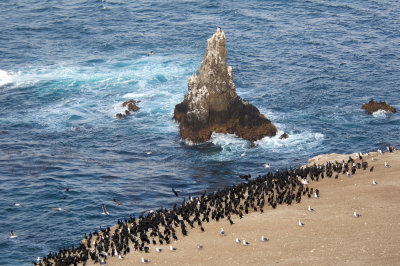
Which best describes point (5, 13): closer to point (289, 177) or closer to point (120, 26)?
point (120, 26)

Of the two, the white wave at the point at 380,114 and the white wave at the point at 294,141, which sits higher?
the white wave at the point at 380,114

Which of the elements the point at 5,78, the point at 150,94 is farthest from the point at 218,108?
the point at 5,78

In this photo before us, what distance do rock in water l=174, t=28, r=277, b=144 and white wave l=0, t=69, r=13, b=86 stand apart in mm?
33294

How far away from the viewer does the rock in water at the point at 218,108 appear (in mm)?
74688

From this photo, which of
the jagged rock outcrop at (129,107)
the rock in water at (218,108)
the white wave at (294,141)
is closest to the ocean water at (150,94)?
the white wave at (294,141)

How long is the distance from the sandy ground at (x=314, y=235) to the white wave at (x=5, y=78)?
53.1 m

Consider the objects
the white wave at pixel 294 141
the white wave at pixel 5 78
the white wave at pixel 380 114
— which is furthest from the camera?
the white wave at pixel 5 78

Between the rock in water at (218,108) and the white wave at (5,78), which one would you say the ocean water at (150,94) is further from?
the rock in water at (218,108)

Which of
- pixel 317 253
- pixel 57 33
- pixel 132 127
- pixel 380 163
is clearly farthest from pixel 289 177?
pixel 57 33

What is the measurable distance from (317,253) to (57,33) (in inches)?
3184

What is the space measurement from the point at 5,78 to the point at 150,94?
→ 2357 centimetres

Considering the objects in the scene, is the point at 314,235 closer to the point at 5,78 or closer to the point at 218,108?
the point at 218,108

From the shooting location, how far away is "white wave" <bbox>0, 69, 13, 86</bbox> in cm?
9399

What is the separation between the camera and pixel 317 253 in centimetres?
4472
